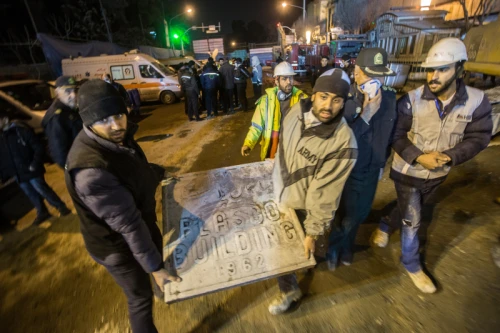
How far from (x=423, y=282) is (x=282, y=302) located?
1290 millimetres

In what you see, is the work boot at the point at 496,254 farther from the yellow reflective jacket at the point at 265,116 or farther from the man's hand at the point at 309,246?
the yellow reflective jacket at the point at 265,116

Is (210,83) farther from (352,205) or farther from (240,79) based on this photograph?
(352,205)

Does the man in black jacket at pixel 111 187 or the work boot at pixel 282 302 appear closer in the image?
the man in black jacket at pixel 111 187

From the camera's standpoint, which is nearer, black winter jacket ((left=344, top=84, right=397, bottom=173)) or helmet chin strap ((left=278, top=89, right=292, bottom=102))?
black winter jacket ((left=344, top=84, right=397, bottom=173))

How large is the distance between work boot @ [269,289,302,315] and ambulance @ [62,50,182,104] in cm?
1124

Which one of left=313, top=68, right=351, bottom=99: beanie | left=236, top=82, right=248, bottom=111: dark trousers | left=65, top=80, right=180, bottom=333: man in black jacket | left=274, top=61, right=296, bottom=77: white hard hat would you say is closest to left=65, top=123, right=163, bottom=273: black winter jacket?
left=65, top=80, right=180, bottom=333: man in black jacket

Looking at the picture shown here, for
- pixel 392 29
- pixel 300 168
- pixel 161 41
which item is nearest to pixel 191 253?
pixel 300 168

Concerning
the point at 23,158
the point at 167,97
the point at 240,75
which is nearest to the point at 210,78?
the point at 240,75

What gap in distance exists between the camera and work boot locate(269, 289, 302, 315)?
217 centimetres

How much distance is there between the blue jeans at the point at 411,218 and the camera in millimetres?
2227

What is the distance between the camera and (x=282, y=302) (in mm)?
2184

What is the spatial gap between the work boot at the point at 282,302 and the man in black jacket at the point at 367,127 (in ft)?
2.25

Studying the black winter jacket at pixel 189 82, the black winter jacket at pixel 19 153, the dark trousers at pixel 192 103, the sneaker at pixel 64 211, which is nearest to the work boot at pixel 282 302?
the sneaker at pixel 64 211

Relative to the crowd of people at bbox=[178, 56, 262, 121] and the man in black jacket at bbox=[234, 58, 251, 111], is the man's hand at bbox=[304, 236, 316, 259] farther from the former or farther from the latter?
the man in black jacket at bbox=[234, 58, 251, 111]
